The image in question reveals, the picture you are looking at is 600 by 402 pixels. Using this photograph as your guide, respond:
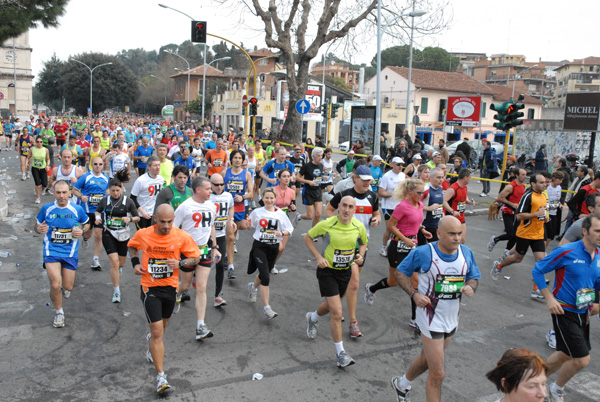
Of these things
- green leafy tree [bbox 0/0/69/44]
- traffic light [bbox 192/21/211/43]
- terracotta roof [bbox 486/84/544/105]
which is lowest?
green leafy tree [bbox 0/0/69/44]

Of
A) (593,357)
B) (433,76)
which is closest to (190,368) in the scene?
(593,357)

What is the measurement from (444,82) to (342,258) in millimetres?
57679

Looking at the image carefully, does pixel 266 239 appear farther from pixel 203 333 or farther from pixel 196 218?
pixel 203 333

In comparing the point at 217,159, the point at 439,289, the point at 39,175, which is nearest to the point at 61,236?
the point at 439,289

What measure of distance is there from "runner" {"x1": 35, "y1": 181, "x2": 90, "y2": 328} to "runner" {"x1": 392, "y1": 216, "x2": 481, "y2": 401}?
413 cm

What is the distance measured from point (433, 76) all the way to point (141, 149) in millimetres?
51752

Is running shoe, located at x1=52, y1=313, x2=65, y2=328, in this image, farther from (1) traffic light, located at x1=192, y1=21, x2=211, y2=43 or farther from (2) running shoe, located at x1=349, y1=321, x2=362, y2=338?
(1) traffic light, located at x1=192, y1=21, x2=211, y2=43

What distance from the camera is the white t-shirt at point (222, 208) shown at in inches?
290

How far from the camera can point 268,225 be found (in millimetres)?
6934

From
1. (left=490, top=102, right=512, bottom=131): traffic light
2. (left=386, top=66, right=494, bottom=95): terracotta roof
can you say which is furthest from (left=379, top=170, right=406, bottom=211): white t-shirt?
(left=386, top=66, right=494, bottom=95): terracotta roof

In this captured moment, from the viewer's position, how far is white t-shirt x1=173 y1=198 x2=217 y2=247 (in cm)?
627

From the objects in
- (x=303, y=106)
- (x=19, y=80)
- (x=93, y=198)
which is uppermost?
(x=19, y=80)

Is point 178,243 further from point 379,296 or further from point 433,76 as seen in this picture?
point 433,76

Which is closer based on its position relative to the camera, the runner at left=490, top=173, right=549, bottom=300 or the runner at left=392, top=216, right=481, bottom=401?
the runner at left=392, top=216, right=481, bottom=401
